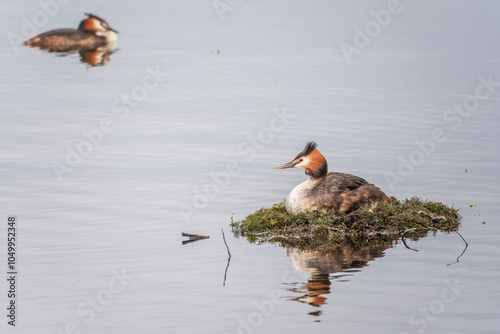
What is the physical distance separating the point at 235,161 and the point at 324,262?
7.90 meters

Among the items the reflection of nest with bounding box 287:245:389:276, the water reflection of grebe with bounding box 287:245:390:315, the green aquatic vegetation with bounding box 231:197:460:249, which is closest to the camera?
the water reflection of grebe with bounding box 287:245:390:315

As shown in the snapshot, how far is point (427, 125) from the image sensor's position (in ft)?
93.4

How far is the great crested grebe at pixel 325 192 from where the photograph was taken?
19.6 m

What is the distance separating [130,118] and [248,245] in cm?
1219

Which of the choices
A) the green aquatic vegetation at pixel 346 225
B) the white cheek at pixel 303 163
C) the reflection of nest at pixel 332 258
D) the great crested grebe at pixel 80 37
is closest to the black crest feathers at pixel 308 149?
the white cheek at pixel 303 163

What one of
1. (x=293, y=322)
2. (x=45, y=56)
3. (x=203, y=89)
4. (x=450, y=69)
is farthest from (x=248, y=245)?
(x=45, y=56)

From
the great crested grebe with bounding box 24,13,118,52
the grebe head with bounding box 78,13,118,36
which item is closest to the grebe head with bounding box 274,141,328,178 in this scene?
the great crested grebe with bounding box 24,13,118,52

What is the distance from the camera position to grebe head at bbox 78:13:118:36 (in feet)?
142

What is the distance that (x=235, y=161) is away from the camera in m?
25.2

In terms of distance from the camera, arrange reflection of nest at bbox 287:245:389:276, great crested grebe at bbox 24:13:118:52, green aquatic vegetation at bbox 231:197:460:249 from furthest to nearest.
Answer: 1. great crested grebe at bbox 24:13:118:52
2. green aquatic vegetation at bbox 231:197:460:249
3. reflection of nest at bbox 287:245:389:276

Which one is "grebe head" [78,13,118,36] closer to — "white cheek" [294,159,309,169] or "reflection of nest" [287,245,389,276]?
"white cheek" [294,159,309,169]

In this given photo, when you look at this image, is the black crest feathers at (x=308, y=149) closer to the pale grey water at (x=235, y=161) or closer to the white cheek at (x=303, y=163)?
the white cheek at (x=303, y=163)

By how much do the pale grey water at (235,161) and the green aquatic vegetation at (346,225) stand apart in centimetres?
45

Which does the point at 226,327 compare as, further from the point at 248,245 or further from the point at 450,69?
the point at 450,69
